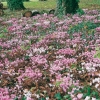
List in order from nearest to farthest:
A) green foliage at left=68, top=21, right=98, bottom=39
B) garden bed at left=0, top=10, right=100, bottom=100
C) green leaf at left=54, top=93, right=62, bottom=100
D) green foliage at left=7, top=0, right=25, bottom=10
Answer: green leaf at left=54, top=93, right=62, bottom=100 < garden bed at left=0, top=10, right=100, bottom=100 < green foliage at left=68, top=21, right=98, bottom=39 < green foliage at left=7, top=0, right=25, bottom=10

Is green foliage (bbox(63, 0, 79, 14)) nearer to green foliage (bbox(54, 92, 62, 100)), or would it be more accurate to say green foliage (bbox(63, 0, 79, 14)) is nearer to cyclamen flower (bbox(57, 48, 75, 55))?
cyclamen flower (bbox(57, 48, 75, 55))

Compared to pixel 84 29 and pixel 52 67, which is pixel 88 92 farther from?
pixel 84 29

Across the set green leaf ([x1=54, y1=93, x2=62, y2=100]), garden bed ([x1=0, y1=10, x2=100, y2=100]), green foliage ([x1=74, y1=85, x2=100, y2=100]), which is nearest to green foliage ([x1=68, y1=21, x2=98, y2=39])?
garden bed ([x1=0, y1=10, x2=100, y2=100])

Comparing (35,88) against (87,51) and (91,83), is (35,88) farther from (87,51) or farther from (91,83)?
(87,51)

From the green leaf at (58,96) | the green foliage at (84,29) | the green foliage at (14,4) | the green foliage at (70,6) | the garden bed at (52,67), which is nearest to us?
the green leaf at (58,96)

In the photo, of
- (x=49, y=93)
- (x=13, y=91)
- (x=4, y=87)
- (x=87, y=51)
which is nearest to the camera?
(x=49, y=93)

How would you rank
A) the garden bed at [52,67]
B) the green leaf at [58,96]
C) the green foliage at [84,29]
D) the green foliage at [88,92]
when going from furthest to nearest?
the green foliage at [84,29] < the garden bed at [52,67] < the green leaf at [58,96] < the green foliage at [88,92]

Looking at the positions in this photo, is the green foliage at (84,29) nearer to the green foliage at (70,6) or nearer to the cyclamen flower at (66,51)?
the cyclamen flower at (66,51)

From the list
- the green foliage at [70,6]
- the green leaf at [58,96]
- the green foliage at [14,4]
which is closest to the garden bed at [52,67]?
the green leaf at [58,96]

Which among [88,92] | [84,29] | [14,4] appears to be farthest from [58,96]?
[14,4]

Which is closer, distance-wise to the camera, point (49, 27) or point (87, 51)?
point (87, 51)

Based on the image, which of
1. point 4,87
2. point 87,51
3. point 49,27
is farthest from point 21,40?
point 4,87

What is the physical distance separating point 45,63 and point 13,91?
2567 mm

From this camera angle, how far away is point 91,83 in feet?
27.3
